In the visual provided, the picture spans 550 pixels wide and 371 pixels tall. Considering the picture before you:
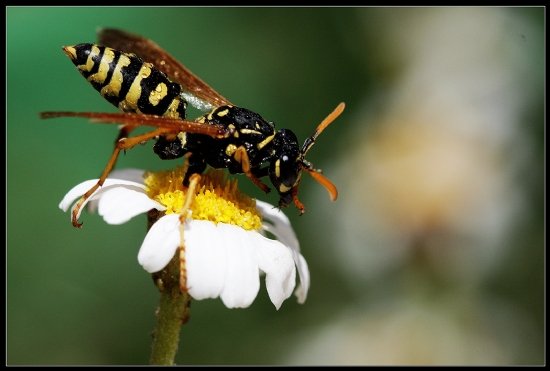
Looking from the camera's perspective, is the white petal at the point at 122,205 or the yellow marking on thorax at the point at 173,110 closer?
the white petal at the point at 122,205

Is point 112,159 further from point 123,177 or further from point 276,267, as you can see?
point 276,267

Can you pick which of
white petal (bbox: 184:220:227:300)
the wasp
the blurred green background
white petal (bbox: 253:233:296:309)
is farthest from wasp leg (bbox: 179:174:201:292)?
the blurred green background

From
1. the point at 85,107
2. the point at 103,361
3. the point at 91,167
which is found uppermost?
the point at 85,107

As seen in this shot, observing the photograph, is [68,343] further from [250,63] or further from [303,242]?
[250,63]

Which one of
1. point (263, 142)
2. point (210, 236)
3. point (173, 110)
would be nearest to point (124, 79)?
point (173, 110)

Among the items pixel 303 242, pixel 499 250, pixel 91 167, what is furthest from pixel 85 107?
pixel 499 250

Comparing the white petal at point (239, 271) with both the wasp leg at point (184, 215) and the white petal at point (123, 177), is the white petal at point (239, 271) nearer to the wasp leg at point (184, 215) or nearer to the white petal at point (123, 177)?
the wasp leg at point (184, 215)

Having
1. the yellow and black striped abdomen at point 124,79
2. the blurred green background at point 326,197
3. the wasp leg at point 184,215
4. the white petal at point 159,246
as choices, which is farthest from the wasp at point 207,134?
the blurred green background at point 326,197

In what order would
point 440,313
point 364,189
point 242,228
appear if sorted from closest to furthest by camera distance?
point 242,228 → point 440,313 → point 364,189
